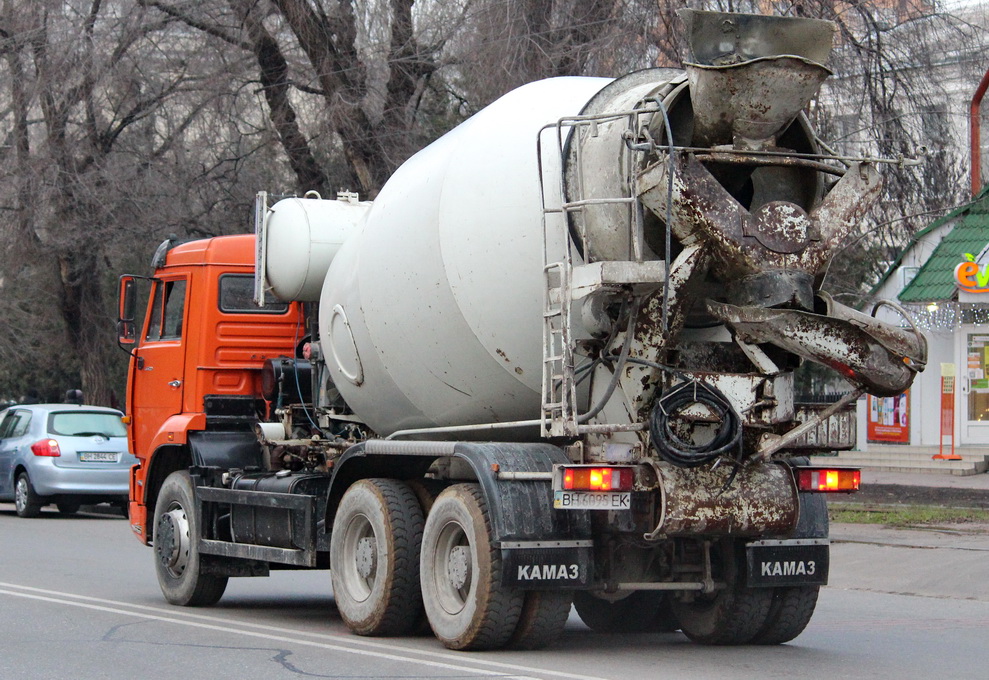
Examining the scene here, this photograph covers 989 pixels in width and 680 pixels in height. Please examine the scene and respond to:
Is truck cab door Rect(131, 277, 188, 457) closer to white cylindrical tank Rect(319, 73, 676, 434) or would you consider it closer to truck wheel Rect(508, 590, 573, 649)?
white cylindrical tank Rect(319, 73, 676, 434)

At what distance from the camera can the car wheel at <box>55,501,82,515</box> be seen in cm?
2044

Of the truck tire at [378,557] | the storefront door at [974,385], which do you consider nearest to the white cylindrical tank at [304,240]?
the truck tire at [378,557]

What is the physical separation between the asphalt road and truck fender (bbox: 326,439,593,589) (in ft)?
1.57

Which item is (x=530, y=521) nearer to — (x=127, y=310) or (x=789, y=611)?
(x=789, y=611)

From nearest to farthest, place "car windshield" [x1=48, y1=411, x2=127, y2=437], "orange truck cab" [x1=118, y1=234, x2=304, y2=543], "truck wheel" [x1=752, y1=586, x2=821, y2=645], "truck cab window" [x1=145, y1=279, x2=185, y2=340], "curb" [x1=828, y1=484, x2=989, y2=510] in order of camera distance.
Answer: "truck wheel" [x1=752, y1=586, x2=821, y2=645], "orange truck cab" [x1=118, y1=234, x2=304, y2=543], "truck cab window" [x1=145, y1=279, x2=185, y2=340], "curb" [x1=828, y1=484, x2=989, y2=510], "car windshield" [x1=48, y1=411, x2=127, y2=437]

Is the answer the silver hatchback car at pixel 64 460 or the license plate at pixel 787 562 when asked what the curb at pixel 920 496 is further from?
the silver hatchback car at pixel 64 460

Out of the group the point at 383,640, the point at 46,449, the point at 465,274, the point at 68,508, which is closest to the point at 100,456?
the point at 46,449

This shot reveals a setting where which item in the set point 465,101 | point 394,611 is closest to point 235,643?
point 394,611

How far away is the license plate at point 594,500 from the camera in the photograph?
289 inches

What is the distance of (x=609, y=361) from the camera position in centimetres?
761

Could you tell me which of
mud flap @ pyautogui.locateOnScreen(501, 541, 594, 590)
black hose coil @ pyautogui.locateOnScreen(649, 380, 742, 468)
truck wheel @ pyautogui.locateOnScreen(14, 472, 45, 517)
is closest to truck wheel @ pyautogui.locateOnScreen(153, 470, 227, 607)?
mud flap @ pyautogui.locateOnScreen(501, 541, 594, 590)

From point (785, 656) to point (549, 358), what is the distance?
2302mm

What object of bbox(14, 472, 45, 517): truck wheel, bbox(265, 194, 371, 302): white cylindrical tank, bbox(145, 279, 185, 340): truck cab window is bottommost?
bbox(14, 472, 45, 517): truck wheel

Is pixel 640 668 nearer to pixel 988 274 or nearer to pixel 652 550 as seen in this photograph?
pixel 652 550
